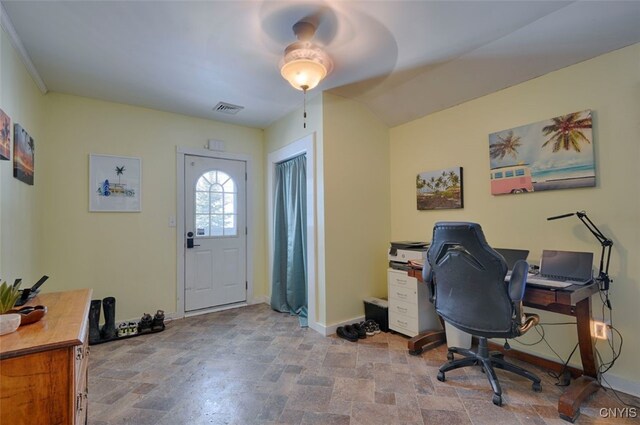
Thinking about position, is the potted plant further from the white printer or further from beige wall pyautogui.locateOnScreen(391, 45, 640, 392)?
beige wall pyautogui.locateOnScreen(391, 45, 640, 392)

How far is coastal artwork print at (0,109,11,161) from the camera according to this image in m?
1.75

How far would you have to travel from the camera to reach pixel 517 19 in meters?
1.94

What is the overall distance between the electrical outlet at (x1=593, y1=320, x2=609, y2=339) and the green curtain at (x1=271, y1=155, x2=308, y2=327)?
2.41m

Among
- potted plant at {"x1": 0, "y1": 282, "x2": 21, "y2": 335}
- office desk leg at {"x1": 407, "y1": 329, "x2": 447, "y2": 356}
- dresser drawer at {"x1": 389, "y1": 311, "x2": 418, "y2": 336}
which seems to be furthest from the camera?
dresser drawer at {"x1": 389, "y1": 311, "x2": 418, "y2": 336}

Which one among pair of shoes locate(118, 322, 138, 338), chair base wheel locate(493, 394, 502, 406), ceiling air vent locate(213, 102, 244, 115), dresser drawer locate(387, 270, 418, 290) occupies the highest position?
ceiling air vent locate(213, 102, 244, 115)

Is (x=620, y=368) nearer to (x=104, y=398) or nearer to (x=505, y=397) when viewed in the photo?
(x=505, y=397)

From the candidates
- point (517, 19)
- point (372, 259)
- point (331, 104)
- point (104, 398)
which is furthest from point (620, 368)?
point (104, 398)

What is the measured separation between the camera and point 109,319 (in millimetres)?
2898

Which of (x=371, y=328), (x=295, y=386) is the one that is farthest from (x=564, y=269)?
(x=295, y=386)

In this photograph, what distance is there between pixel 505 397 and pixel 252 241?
3.11 m

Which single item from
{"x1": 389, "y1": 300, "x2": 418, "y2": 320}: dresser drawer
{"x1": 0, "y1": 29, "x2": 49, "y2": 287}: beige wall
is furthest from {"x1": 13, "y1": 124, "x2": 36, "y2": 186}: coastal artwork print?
{"x1": 389, "y1": 300, "x2": 418, "y2": 320}: dresser drawer

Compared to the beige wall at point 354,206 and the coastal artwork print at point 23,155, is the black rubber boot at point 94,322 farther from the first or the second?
the beige wall at point 354,206

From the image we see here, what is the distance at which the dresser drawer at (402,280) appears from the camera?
9.17 ft

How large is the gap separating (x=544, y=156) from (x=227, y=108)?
3115 mm
